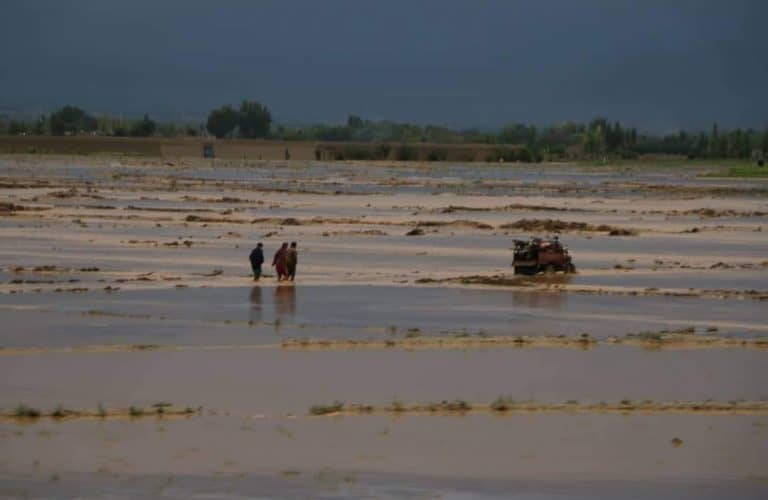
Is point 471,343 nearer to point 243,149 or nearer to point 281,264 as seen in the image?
point 281,264

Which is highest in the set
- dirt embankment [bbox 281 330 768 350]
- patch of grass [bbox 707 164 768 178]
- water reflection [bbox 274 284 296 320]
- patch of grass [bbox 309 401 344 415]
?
patch of grass [bbox 309 401 344 415]

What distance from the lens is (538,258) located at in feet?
108

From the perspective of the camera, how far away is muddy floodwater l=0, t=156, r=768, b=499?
47.0 ft

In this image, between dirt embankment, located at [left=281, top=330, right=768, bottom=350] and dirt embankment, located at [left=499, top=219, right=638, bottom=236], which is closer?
dirt embankment, located at [left=281, top=330, right=768, bottom=350]

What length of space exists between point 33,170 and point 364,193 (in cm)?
2856

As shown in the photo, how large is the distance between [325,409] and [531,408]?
1.93m

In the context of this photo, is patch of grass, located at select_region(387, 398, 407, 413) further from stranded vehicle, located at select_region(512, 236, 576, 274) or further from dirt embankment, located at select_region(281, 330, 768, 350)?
stranded vehicle, located at select_region(512, 236, 576, 274)

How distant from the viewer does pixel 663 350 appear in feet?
73.6

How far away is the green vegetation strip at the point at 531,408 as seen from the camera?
1736 centimetres

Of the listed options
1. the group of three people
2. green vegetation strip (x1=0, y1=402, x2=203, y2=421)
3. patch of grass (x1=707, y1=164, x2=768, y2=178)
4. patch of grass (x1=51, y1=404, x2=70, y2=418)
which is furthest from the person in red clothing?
patch of grass (x1=707, y1=164, x2=768, y2=178)

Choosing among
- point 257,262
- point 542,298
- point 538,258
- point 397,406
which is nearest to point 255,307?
point 257,262

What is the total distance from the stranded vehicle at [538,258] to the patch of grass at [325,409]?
51.4ft

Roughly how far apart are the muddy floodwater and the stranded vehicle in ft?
1.11

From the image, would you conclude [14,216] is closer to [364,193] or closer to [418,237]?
[418,237]
